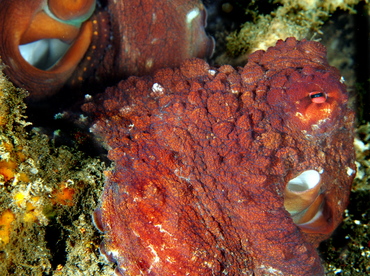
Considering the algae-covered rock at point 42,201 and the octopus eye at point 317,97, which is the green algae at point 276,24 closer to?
the octopus eye at point 317,97

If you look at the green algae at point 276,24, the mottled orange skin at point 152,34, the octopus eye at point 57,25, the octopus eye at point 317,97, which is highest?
the octopus eye at point 57,25

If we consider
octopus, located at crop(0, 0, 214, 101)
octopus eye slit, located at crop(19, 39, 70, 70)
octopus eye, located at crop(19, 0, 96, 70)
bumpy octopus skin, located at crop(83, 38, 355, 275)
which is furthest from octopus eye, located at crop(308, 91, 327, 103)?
octopus eye slit, located at crop(19, 39, 70, 70)

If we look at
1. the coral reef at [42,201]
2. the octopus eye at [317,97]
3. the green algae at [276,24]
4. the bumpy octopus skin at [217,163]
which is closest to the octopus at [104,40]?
the green algae at [276,24]

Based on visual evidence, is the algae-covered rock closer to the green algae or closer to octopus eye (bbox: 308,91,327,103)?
octopus eye (bbox: 308,91,327,103)

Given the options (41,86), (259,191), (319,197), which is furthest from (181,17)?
(319,197)

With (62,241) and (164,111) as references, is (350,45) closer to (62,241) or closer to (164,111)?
(164,111)

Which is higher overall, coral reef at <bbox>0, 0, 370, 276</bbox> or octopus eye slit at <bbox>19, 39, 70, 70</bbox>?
octopus eye slit at <bbox>19, 39, 70, 70</bbox>

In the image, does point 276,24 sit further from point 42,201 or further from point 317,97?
point 42,201
